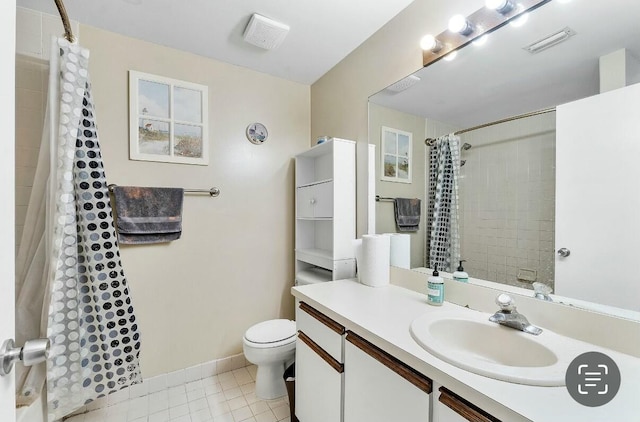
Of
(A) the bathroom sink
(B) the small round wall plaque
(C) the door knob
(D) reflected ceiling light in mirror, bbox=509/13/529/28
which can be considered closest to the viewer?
(C) the door knob

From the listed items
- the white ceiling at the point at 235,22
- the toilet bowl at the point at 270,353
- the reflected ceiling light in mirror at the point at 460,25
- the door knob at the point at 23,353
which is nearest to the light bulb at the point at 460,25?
the reflected ceiling light in mirror at the point at 460,25

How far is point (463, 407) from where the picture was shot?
0.72m

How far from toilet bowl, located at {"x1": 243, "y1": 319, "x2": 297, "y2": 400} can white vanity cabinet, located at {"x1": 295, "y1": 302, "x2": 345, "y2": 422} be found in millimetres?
283

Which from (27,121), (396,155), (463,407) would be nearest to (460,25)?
(396,155)

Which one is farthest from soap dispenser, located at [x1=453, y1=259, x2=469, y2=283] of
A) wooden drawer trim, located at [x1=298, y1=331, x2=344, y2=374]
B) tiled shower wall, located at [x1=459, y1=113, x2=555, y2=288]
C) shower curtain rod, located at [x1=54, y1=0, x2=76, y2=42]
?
shower curtain rod, located at [x1=54, y1=0, x2=76, y2=42]

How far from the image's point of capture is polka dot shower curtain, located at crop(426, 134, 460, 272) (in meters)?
1.38

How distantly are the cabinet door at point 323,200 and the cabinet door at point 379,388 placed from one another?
0.94m

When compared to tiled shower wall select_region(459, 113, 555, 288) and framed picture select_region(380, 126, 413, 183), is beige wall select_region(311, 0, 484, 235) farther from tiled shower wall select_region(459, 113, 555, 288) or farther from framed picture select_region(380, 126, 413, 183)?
tiled shower wall select_region(459, 113, 555, 288)

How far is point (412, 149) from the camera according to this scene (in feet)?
5.16

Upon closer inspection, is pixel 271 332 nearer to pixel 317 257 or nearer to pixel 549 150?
pixel 317 257

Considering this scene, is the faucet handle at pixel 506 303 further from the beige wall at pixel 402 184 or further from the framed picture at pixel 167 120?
the framed picture at pixel 167 120

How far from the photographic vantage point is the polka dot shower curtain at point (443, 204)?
1377 millimetres

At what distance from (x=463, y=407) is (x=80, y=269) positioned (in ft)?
5.64

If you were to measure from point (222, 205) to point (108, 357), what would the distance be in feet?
3.62
